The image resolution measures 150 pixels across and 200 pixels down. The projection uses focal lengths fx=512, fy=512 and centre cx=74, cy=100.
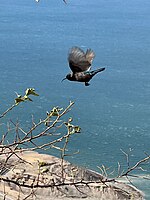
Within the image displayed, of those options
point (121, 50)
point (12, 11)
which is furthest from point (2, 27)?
point (121, 50)

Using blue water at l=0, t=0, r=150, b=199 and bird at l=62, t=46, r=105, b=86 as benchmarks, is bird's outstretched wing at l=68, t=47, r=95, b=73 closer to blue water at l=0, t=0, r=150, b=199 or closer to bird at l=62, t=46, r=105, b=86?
bird at l=62, t=46, r=105, b=86

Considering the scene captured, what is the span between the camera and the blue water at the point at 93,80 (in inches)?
326

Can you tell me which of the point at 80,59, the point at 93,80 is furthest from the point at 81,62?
the point at 93,80

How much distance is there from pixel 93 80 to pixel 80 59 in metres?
9.44

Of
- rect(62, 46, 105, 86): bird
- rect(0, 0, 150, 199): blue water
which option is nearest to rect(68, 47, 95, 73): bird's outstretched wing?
rect(62, 46, 105, 86): bird

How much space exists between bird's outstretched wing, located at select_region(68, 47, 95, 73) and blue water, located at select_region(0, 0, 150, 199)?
5724 millimetres

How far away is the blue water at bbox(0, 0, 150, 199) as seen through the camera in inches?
326

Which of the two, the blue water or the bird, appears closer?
the bird

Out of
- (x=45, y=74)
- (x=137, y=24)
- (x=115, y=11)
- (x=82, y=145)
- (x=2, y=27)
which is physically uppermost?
(x=115, y=11)

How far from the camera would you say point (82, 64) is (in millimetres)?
849

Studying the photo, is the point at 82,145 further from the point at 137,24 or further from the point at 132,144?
the point at 137,24

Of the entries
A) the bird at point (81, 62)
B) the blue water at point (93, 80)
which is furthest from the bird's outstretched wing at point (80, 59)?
the blue water at point (93, 80)

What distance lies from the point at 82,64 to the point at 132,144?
751cm

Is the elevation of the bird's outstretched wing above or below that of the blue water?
below
